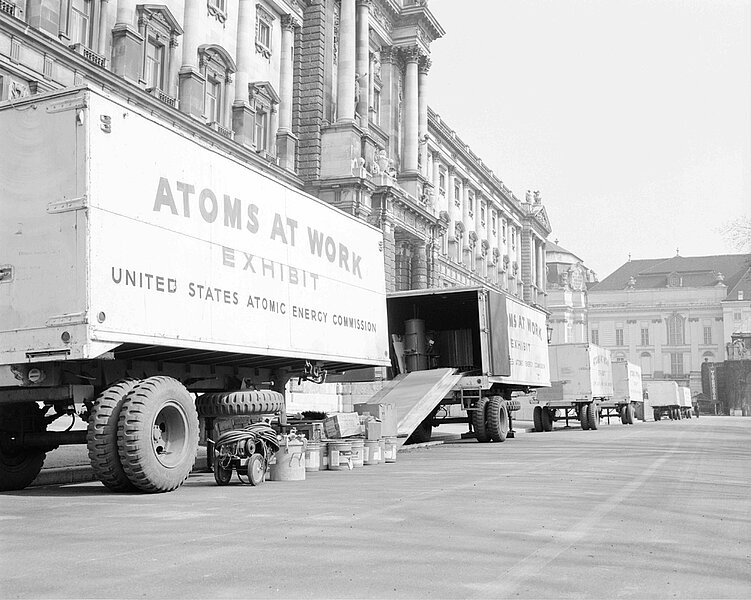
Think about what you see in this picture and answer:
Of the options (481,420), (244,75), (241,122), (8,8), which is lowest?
(481,420)

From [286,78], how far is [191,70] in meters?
9.26

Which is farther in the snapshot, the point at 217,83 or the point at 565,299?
the point at 565,299

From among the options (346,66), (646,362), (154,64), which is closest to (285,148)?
(346,66)

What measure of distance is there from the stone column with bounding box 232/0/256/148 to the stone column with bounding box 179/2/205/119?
322 cm

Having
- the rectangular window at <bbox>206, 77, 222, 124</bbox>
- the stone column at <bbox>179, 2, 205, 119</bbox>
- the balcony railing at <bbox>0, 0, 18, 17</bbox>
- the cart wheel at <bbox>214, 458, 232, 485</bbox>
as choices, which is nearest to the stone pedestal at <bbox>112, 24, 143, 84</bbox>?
the stone column at <bbox>179, 2, 205, 119</bbox>

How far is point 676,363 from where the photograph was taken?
447 feet

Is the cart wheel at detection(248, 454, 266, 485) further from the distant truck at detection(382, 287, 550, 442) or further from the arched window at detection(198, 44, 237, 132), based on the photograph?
the arched window at detection(198, 44, 237, 132)

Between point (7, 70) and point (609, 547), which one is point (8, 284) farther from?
point (7, 70)

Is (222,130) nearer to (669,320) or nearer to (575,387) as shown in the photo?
(575,387)

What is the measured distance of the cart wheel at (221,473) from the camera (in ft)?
36.3

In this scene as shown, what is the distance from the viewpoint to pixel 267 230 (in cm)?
1253

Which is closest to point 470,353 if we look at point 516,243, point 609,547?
point 609,547

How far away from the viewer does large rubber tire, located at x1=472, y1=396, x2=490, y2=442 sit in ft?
71.5

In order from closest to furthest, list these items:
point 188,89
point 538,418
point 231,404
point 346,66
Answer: point 231,404 < point 188,89 < point 538,418 < point 346,66
